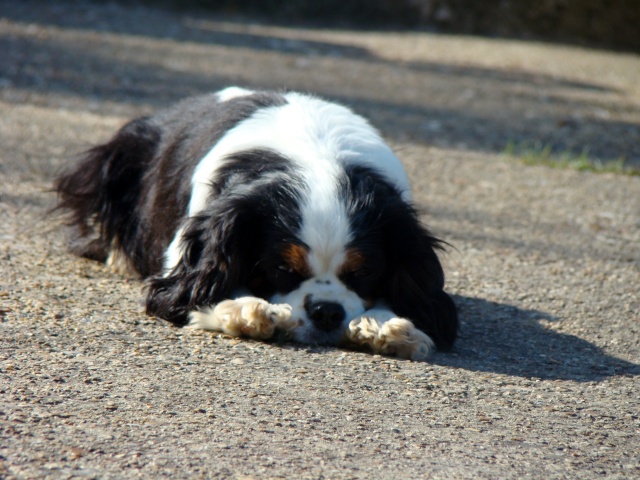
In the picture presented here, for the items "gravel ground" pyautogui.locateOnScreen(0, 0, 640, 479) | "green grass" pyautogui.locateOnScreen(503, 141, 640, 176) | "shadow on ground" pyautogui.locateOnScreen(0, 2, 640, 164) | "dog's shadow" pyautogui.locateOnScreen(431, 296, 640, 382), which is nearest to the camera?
"gravel ground" pyautogui.locateOnScreen(0, 0, 640, 479)

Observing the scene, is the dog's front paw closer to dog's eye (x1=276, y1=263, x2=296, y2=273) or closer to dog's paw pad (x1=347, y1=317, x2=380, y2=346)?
dog's paw pad (x1=347, y1=317, x2=380, y2=346)

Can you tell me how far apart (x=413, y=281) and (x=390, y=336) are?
1.28 feet

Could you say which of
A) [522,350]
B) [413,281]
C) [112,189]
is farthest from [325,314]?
[112,189]

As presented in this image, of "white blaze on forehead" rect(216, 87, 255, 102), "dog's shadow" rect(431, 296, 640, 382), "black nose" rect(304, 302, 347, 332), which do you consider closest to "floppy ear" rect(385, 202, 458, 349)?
"dog's shadow" rect(431, 296, 640, 382)

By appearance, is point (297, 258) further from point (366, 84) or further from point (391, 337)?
point (366, 84)

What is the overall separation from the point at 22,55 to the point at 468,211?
22.1ft

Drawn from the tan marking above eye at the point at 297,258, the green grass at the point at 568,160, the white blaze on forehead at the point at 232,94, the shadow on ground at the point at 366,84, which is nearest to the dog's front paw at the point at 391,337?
the tan marking above eye at the point at 297,258

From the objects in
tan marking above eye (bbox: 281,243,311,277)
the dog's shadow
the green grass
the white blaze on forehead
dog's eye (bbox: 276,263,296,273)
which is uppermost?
the white blaze on forehead

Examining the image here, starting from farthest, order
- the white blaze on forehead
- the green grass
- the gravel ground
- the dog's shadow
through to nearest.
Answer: the green grass
the white blaze on forehead
the dog's shadow
the gravel ground

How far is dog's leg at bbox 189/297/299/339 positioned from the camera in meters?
4.12

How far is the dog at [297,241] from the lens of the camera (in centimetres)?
418

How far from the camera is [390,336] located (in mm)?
4141

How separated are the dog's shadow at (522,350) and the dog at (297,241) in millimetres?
197

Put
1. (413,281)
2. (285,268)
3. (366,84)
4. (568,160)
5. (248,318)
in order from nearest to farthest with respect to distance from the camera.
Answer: (248,318), (285,268), (413,281), (568,160), (366,84)
